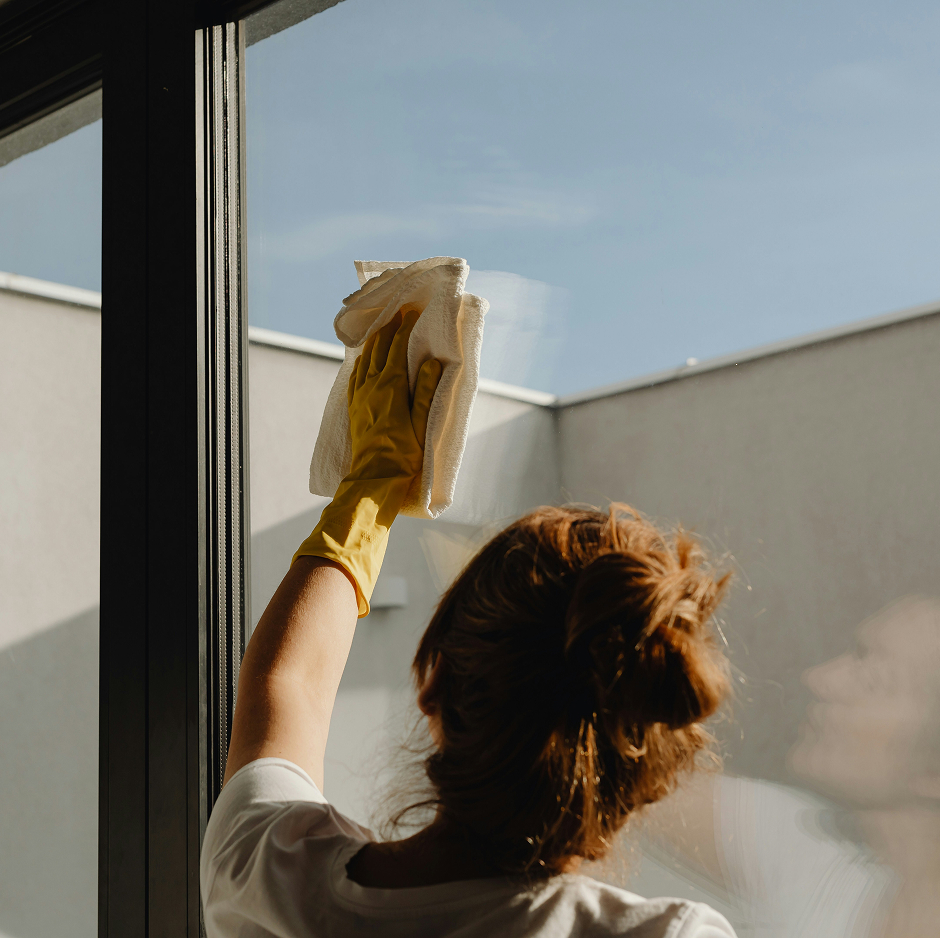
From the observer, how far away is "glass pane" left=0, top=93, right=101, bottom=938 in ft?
3.58

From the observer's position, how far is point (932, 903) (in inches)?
21.0

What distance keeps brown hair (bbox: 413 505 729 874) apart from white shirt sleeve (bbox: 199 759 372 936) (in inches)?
3.5

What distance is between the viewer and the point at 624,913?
1.54 ft

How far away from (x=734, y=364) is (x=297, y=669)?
0.41 metres

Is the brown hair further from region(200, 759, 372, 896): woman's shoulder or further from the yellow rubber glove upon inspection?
the yellow rubber glove

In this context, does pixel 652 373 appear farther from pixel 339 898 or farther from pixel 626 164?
pixel 339 898

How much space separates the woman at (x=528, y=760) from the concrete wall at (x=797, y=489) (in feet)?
0.31

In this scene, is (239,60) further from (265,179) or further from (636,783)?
(636,783)

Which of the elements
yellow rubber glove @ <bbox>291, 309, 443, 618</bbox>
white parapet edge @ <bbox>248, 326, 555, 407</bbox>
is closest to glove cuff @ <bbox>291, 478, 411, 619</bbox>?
yellow rubber glove @ <bbox>291, 309, 443, 618</bbox>

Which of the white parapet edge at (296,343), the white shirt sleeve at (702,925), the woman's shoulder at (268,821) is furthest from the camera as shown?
the white parapet edge at (296,343)

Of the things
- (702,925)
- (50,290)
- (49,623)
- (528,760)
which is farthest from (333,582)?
(50,290)

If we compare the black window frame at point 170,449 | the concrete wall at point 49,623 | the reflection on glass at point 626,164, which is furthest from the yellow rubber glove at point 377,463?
the concrete wall at point 49,623

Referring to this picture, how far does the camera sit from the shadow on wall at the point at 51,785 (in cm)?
108

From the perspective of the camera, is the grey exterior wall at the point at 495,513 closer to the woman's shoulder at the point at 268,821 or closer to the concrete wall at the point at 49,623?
the concrete wall at the point at 49,623
